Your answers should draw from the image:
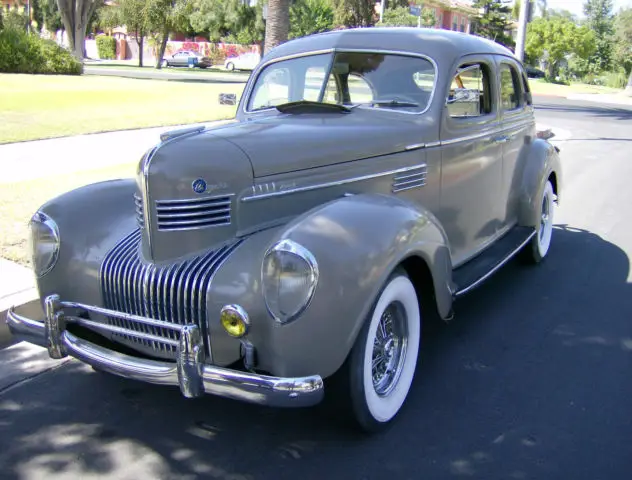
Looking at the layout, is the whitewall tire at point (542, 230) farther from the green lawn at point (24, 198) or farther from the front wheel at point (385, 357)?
the green lawn at point (24, 198)

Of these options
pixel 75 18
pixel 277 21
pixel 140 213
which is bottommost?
pixel 140 213

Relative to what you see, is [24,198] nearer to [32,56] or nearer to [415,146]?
[415,146]

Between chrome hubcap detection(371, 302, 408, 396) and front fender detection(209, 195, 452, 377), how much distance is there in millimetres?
384

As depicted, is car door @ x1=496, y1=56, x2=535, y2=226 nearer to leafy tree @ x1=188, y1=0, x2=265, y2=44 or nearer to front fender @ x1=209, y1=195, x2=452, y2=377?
front fender @ x1=209, y1=195, x2=452, y2=377

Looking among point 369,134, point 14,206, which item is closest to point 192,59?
point 14,206

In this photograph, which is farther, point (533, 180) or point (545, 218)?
point (545, 218)

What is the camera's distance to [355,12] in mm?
49156

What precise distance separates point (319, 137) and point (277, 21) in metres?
10.9

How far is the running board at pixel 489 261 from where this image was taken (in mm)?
3947

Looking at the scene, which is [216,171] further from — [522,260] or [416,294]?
[522,260]

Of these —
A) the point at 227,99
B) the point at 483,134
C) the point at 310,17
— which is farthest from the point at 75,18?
the point at 483,134

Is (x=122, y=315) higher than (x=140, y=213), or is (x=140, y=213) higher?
(x=140, y=213)

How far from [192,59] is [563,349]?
48.4 meters

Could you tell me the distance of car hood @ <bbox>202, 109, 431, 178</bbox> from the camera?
10.4ft
